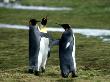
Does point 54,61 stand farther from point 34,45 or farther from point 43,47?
point 43,47

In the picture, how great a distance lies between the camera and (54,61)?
25.6 meters

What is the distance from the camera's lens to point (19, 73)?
20.7m

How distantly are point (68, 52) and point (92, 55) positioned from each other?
7939mm

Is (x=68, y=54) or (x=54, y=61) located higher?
(x=68, y=54)

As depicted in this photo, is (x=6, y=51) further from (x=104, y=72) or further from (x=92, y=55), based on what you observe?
(x=104, y=72)

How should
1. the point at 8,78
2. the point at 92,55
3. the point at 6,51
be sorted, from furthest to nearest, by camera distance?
the point at 6,51 < the point at 92,55 < the point at 8,78

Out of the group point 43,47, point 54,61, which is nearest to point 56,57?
point 54,61

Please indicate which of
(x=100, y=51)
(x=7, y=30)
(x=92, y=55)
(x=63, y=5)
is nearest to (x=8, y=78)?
(x=92, y=55)

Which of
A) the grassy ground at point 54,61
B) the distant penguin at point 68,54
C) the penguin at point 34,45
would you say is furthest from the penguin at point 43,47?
the distant penguin at point 68,54

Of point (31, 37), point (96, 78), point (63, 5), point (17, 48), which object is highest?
point (31, 37)

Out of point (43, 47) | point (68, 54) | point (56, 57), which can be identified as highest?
point (43, 47)

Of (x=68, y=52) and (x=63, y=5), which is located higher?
(x=68, y=52)

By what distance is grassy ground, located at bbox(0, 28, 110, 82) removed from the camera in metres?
19.6

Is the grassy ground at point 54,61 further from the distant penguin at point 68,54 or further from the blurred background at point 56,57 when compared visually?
the distant penguin at point 68,54
